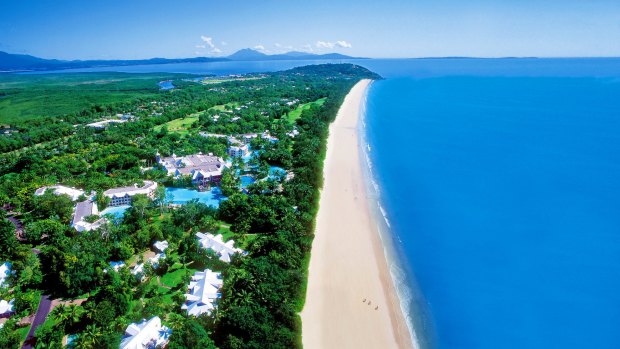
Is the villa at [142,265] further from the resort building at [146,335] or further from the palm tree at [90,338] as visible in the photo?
the palm tree at [90,338]

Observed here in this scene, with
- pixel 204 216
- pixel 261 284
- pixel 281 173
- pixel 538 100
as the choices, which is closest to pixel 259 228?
pixel 204 216

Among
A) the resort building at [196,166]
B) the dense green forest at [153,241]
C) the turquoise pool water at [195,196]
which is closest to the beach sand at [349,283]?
the dense green forest at [153,241]

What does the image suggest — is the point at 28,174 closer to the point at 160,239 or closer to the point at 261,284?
the point at 160,239

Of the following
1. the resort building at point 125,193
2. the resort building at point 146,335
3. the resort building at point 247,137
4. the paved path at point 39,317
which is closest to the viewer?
the resort building at point 146,335

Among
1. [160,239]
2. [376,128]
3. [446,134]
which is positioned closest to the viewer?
[160,239]

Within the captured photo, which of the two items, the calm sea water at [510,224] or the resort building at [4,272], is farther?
A: the resort building at [4,272]

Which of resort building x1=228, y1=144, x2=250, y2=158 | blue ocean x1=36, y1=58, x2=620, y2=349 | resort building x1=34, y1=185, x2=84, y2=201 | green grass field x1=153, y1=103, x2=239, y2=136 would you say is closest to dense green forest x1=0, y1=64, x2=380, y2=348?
resort building x1=34, y1=185, x2=84, y2=201
